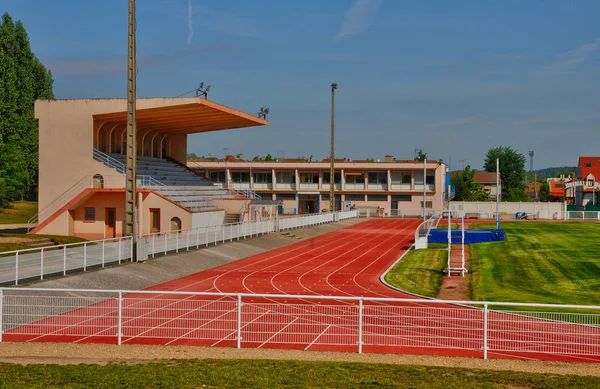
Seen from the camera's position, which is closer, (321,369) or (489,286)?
(321,369)

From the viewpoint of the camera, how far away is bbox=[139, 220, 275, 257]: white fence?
112ft

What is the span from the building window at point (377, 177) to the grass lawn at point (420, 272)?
194 feet

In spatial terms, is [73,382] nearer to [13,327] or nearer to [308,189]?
[13,327]

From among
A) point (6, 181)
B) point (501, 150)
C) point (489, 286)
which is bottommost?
point (489, 286)

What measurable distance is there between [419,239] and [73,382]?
34484mm

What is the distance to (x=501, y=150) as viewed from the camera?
160 m

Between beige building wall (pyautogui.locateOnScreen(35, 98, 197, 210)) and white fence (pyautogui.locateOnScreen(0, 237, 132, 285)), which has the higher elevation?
beige building wall (pyautogui.locateOnScreen(35, 98, 197, 210))

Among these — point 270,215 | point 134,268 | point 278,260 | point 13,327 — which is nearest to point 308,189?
point 270,215

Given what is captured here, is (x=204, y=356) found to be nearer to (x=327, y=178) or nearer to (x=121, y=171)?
(x=121, y=171)

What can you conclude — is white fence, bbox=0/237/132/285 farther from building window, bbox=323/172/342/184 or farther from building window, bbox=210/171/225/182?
building window, bbox=210/171/225/182

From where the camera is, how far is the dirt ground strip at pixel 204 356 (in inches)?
529

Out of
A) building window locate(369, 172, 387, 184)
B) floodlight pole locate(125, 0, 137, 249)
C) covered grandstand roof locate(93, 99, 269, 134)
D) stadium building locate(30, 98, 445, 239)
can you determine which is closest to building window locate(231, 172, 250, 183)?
building window locate(369, 172, 387, 184)

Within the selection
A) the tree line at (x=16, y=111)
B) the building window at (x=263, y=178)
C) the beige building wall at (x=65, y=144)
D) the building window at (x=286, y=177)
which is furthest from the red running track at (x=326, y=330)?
the building window at (x=263, y=178)

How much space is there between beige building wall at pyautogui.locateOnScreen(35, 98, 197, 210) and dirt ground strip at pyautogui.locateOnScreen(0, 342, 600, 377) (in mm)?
33483
